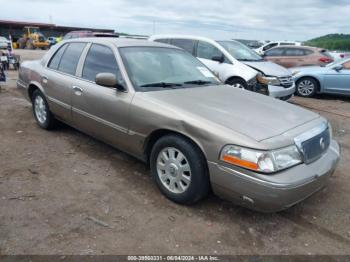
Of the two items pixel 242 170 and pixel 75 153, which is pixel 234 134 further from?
pixel 75 153

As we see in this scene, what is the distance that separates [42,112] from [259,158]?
4033mm

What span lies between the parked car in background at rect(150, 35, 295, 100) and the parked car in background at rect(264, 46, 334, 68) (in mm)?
4812

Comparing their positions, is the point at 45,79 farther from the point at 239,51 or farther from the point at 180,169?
the point at 239,51

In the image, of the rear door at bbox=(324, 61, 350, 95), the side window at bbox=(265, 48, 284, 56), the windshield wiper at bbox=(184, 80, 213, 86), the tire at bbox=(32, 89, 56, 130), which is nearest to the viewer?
the windshield wiper at bbox=(184, 80, 213, 86)

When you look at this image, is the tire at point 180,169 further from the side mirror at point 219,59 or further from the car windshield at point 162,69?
the side mirror at point 219,59

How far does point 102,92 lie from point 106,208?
1458 mm

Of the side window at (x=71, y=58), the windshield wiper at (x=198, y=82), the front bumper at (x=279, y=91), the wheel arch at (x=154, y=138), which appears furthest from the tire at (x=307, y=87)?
the wheel arch at (x=154, y=138)

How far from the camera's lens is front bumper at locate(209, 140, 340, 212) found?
282 centimetres

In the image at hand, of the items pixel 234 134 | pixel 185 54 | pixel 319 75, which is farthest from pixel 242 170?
pixel 319 75

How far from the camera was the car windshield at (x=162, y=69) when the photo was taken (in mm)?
3951

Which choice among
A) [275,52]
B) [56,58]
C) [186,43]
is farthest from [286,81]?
[275,52]

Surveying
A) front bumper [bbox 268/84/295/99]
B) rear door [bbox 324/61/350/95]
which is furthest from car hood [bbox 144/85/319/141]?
rear door [bbox 324/61/350/95]

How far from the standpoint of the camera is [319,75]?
10219 mm

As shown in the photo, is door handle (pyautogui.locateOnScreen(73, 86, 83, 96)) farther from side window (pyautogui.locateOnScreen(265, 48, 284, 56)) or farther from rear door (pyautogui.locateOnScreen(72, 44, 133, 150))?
side window (pyautogui.locateOnScreen(265, 48, 284, 56))
